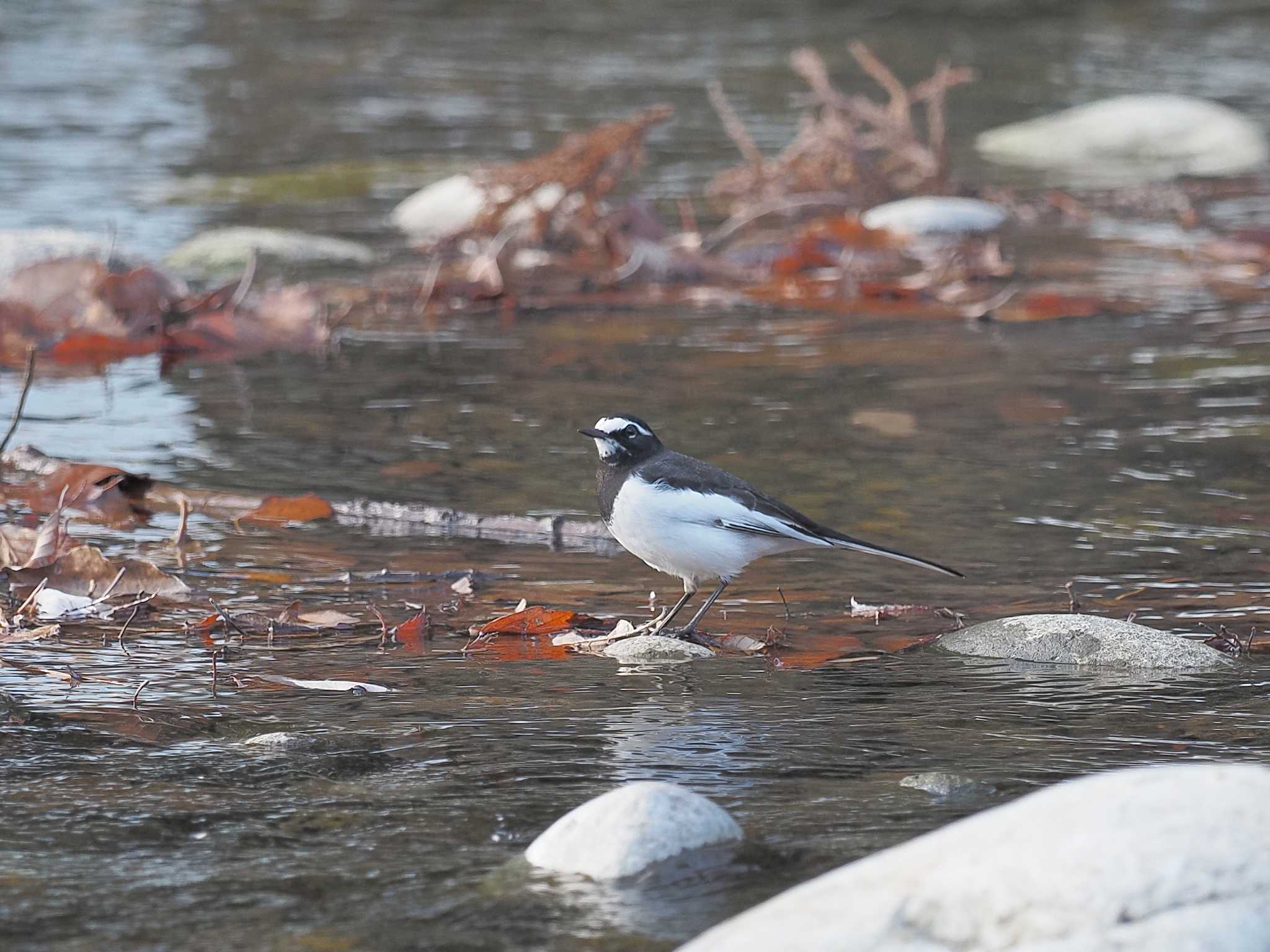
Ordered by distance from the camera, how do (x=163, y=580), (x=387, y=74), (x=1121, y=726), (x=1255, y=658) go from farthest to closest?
(x=387, y=74)
(x=163, y=580)
(x=1255, y=658)
(x=1121, y=726)

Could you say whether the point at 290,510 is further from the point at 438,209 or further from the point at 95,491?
the point at 438,209

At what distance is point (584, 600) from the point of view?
17.5 ft

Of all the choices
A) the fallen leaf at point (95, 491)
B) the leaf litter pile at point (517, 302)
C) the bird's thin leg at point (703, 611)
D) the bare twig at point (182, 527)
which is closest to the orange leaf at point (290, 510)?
the leaf litter pile at point (517, 302)

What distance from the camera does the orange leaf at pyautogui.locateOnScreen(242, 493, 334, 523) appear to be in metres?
6.11

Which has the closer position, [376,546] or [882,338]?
[376,546]

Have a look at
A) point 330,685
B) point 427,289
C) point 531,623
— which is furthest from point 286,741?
point 427,289


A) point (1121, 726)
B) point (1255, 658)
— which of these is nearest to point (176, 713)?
point (1121, 726)

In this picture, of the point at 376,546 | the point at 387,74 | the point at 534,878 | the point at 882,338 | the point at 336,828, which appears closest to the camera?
the point at 534,878

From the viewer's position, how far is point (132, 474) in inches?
245

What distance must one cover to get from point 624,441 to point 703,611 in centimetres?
53

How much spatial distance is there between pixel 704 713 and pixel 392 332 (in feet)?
19.2

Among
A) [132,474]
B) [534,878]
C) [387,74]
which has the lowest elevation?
[534,878]

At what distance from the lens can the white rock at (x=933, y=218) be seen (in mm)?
12539

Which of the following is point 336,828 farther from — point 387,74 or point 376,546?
point 387,74
